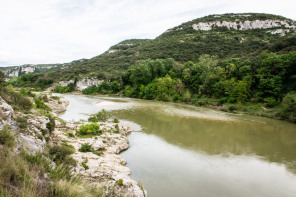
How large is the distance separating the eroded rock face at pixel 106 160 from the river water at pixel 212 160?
969 millimetres

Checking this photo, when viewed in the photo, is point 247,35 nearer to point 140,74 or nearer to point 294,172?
point 140,74

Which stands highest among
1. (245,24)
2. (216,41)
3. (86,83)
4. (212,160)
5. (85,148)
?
(245,24)

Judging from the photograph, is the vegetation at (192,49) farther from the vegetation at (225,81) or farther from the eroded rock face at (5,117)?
the eroded rock face at (5,117)

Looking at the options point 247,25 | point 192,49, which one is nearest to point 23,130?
point 192,49

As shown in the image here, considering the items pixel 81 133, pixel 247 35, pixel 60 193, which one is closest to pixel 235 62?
pixel 81 133

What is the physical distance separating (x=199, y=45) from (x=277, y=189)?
7951cm

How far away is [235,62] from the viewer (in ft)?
145

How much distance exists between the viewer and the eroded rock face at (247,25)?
292 feet

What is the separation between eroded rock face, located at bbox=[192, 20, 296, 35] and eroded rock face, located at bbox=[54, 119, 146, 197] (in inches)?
3996

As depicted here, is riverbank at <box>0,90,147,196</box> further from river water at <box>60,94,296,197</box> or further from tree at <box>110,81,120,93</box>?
tree at <box>110,81,120,93</box>

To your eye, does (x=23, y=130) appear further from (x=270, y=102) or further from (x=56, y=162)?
(x=270, y=102)

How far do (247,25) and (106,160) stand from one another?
114335mm

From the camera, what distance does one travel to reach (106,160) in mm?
10797

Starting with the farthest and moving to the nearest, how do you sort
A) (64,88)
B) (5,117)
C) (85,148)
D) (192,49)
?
1. (192,49)
2. (64,88)
3. (85,148)
4. (5,117)
